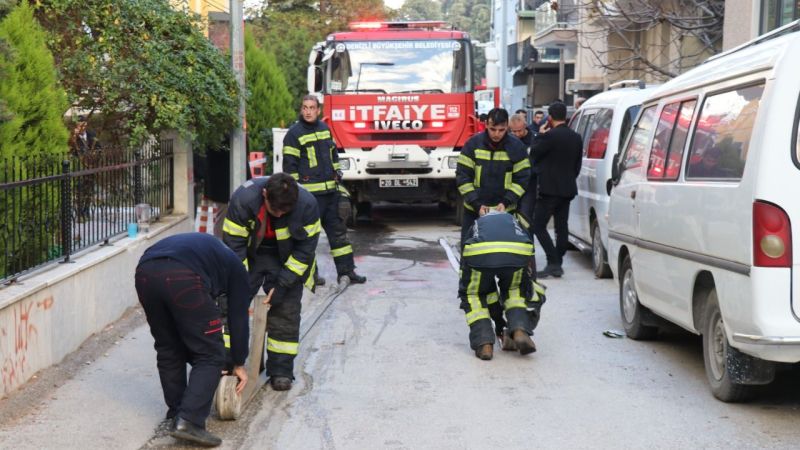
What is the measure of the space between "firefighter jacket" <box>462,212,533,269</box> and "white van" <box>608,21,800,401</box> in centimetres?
94

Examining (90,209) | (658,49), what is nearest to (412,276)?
(90,209)

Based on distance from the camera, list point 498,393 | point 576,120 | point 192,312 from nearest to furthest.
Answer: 1. point 192,312
2. point 498,393
3. point 576,120

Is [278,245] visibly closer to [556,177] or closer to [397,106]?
[556,177]

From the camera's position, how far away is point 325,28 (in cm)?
3759

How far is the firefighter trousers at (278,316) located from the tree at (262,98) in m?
14.2

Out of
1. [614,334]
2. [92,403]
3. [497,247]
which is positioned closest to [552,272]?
[614,334]

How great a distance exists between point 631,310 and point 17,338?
4.69 m

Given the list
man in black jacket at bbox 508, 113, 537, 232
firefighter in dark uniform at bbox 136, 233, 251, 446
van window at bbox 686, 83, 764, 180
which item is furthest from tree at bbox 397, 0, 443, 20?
firefighter in dark uniform at bbox 136, 233, 251, 446

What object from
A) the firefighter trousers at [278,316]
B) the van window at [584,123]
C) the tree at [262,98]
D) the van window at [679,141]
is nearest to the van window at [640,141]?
the van window at [679,141]

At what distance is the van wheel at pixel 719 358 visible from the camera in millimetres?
6223

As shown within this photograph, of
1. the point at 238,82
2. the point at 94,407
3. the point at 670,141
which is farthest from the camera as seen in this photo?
the point at 238,82

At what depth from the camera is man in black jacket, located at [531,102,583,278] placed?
11578 mm

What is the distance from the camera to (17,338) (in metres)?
6.64

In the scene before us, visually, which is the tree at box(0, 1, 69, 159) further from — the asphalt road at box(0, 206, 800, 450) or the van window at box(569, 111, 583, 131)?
the van window at box(569, 111, 583, 131)
